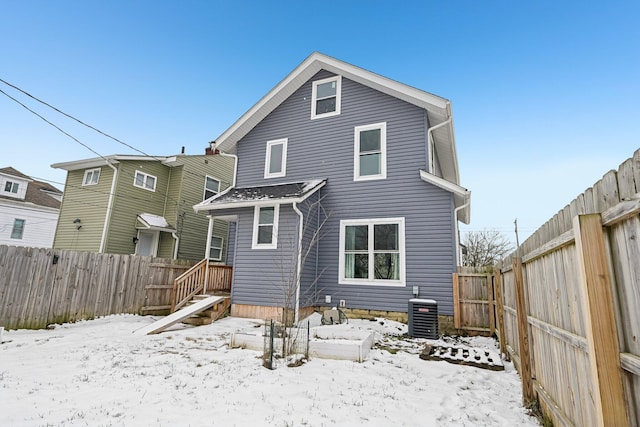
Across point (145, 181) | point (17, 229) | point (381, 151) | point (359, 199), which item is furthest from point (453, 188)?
point (17, 229)

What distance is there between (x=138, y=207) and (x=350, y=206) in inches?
431

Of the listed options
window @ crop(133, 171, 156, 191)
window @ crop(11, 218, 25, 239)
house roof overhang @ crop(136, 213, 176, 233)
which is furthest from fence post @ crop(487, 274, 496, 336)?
window @ crop(11, 218, 25, 239)

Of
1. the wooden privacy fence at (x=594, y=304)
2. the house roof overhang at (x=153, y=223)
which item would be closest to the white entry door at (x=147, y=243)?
the house roof overhang at (x=153, y=223)

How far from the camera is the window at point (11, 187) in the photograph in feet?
62.0

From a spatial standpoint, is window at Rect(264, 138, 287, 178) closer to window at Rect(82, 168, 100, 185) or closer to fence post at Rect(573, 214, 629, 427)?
window at Rect(82, 168, 100, 185)

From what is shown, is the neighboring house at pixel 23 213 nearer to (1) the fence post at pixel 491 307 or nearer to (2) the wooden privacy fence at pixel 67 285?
(2) the wooden privacy fence at pixel 67 285

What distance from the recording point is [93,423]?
2820mm

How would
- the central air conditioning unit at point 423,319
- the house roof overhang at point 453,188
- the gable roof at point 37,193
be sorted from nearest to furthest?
the central air conditioning unit at point 423,319 < the house roof overhang at point 453,188 < the gable roof at point 37,193

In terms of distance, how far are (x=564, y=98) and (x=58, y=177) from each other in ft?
85.8

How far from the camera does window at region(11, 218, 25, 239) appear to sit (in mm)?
18766

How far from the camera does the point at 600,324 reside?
60.6 inches

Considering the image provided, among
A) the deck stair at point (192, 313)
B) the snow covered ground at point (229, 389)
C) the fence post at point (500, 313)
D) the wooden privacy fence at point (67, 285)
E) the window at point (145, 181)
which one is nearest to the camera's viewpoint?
the snow covered ground at point (229, 389)

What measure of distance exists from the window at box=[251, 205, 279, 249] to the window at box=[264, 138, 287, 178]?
1963 millimetres

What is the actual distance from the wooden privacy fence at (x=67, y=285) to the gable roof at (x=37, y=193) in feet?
55.4
